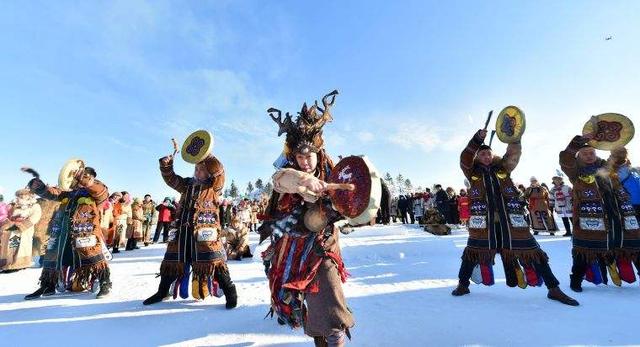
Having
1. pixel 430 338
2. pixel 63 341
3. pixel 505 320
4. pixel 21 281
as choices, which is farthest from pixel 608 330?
pixel 21 281

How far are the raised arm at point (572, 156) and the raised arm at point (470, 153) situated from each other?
48.5 inches

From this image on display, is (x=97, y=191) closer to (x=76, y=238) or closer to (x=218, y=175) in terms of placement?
(x=76, y=238)

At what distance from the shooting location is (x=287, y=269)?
8.44 ft

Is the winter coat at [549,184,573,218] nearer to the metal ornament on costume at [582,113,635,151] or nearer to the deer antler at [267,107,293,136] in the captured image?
the metal ornament on costume at [582,113,635,151]

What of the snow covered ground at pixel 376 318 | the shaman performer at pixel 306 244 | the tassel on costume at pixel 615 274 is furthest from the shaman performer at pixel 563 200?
the shaman performer at pixel 306 244

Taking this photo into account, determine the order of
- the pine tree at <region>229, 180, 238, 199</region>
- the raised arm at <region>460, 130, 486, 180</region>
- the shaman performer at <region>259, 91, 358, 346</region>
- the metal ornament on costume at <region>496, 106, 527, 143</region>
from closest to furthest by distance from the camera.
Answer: the shaman performer at <region>259, 91, 358, 346</region>
the metal ornament on costume at <region>496, 106, 527, 143</region>
the raised arm at <region>460, 130, 486, 180</region>
the pine tree at <region>229, 180, 238, 199</region>

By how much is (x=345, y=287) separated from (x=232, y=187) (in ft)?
285

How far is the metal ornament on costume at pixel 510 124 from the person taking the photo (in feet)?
→ 13.5

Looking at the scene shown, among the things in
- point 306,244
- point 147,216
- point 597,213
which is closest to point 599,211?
point 597,213

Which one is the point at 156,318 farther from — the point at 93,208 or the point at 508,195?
the point at 508,195

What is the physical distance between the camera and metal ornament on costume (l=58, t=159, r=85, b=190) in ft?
16.8

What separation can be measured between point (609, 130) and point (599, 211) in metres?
1.08

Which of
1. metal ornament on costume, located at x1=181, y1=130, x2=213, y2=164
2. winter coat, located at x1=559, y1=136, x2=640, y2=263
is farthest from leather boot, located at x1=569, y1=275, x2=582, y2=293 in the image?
metal ornament on costume, located at x1=181, y1=130, x2=213, y2=164

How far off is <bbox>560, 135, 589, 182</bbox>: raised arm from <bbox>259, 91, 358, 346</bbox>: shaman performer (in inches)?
138
